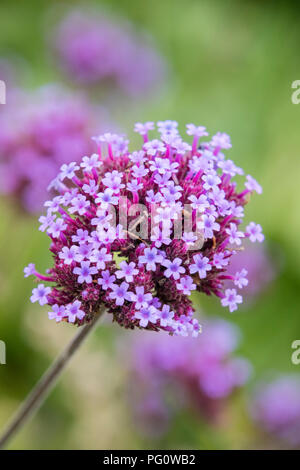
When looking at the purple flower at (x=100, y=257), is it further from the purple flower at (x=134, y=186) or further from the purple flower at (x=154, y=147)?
the purple flower at (x=154, y=147)

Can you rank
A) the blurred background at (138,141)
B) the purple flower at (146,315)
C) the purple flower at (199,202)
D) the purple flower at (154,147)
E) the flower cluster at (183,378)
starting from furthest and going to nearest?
the blurred background at (138,141) → the flower cluster at (183,378) → the purple flower at (154,147) → the purple flower at (199,202) → the purple flower at (146,315)

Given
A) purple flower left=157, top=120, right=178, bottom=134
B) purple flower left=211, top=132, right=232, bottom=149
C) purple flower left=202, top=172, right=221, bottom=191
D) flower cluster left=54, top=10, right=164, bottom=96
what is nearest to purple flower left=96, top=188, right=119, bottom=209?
purple flower left=202, top=172, right=221, bottom=191

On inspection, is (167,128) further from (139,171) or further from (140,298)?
(140,298)

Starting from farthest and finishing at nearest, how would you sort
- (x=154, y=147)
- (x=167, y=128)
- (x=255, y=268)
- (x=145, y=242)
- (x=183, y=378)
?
1. (x=255, y=268)
2. (x=183, y=378)
3. (x=167, y=128)
4. (x=154, y=147)
5. (x=145, y=242)

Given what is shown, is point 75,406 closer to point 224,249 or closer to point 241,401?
point 241,401

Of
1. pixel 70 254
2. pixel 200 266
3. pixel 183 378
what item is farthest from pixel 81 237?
pixel 183 378

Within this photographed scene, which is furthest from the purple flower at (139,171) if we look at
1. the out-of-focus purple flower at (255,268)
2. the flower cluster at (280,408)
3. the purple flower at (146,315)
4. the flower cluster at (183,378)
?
the flower cluster at (280,408)

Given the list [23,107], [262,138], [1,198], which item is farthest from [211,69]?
[1,198]
